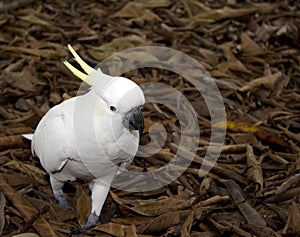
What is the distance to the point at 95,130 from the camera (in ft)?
6.46

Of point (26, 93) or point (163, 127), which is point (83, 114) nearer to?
point (163, 127)

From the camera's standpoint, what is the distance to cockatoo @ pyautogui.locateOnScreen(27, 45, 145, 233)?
195cm

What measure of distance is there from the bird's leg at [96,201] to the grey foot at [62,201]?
137 millimetres

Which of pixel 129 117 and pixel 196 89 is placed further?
pixel 196 89

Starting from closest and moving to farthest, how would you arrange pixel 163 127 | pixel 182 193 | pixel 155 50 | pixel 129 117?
pixel 129 117 → pixel 182 193 → pixel 163 127 → pixel 155 50

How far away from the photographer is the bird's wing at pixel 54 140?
6.72ft

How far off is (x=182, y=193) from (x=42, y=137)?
2.21 ft

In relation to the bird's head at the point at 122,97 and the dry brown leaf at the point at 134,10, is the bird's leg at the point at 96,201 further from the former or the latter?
the dry brown leaf at the point at 134,10

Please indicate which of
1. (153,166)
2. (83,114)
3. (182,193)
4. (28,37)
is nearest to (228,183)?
(182,193)

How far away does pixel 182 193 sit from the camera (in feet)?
7.79

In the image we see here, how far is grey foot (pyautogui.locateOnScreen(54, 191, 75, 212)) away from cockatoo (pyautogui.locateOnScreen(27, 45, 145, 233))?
0.16 meters

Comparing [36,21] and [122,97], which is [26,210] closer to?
[122,97]

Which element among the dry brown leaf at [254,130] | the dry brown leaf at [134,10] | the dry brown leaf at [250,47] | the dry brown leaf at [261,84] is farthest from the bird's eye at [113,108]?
the dry brown leaf at [134,10]

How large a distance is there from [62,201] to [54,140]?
1.23 ft
